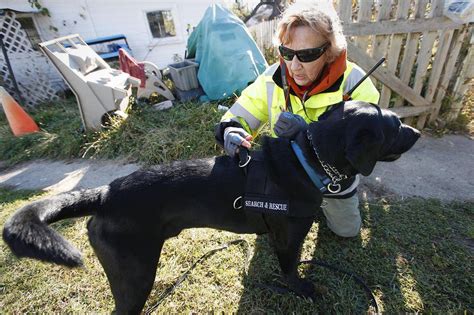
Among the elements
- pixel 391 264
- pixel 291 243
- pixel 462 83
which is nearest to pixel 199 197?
pixel 291 243

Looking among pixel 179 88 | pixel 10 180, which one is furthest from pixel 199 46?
pixel 10 180

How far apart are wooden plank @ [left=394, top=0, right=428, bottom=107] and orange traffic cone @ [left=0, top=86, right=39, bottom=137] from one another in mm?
7075

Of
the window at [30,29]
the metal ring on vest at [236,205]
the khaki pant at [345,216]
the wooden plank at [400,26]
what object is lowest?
the khaki pant at [345,216]

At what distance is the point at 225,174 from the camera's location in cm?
161

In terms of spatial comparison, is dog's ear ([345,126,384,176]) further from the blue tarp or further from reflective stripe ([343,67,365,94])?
the blue tarp

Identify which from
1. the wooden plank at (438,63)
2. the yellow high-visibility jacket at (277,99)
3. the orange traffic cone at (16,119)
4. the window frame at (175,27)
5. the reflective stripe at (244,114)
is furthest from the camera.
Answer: the window frame at (175,27)

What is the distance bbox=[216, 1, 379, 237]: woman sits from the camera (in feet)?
5.46

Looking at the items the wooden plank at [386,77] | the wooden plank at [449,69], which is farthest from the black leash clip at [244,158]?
the wooden plank at [449,69]

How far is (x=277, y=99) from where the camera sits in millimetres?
2111

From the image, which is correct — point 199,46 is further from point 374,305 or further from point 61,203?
point 374,305

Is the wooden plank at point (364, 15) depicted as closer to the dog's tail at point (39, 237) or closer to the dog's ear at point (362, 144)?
the dog's ear at point (362, 144)

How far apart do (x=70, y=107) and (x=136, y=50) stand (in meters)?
3.47

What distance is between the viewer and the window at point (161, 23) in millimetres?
8812

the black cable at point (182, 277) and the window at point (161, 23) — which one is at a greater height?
the window at point (161, 23)
